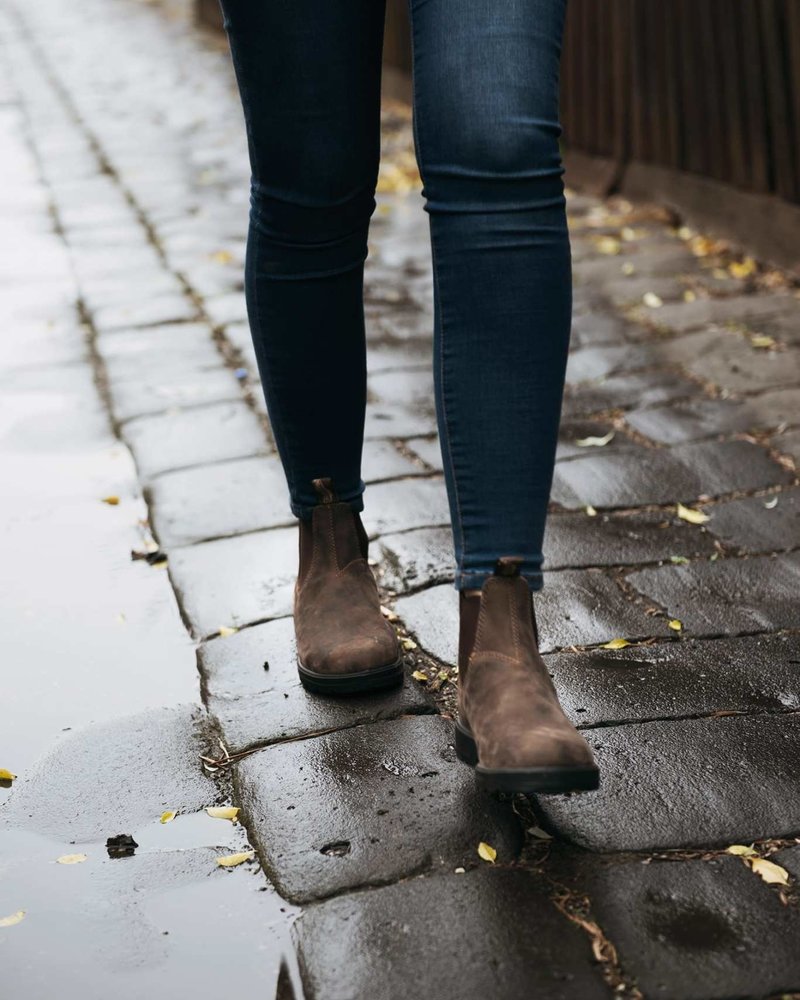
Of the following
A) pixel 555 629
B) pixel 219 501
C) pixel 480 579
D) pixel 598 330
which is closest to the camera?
pixel 480 579

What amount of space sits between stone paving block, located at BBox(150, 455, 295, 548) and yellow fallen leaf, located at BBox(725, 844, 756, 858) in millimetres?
1345

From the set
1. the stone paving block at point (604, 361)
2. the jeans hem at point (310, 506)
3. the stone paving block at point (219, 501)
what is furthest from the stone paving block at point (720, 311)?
the jeans hem at point (310, 506)

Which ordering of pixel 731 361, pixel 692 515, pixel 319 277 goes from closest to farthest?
pixel 319 277
pixel 692 515
pixel 731 361

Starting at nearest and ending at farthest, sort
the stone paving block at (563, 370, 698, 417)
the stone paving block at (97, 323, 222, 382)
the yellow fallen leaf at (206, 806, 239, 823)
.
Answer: the yellow fallen leaf at (206, 806, 239, 823) → the stone paving block at (563, 370, 698, 417) → the stone paving block at (97, 323, 222, 382)

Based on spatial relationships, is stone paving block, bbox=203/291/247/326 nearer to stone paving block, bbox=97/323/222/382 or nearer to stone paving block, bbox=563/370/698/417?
stone paving block, bbox=97/323/222/382

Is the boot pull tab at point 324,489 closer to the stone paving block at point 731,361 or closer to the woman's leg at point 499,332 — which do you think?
the woman's leg at point 499,332

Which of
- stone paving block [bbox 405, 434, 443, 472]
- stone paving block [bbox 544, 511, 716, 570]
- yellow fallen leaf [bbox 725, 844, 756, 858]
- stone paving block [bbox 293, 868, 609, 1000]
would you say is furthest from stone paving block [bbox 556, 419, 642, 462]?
stone paving block [bbox 293, 868, 609, 1000]

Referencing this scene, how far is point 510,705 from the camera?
1.60 metres

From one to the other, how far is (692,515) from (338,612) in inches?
38.1

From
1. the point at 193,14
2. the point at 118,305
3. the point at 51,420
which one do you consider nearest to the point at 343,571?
the point at 51,420

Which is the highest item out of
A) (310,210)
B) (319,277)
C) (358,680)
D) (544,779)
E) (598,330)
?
(310,210)

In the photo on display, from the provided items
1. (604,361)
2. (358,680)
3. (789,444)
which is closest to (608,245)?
(604,361)

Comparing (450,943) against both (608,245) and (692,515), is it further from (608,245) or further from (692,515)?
(608,245)

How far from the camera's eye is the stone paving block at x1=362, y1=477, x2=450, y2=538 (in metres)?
2.72
